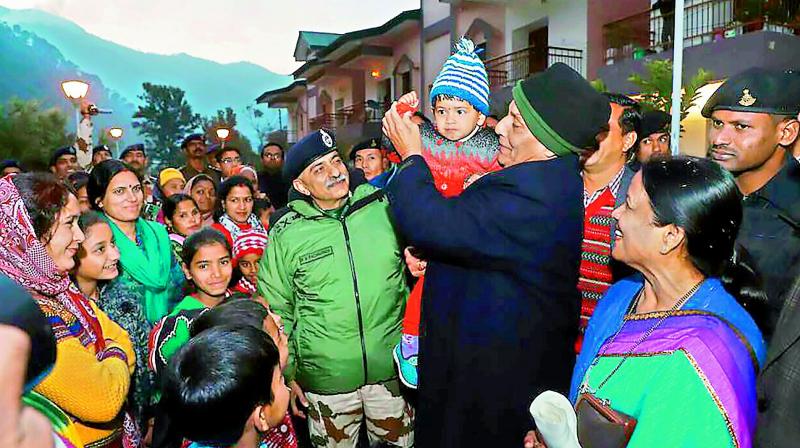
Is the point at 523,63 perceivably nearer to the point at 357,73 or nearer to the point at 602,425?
the point at 357,73

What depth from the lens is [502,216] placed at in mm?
1785

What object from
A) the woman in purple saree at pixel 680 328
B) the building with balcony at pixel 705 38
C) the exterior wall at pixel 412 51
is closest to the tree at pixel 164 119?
the exterior wall at pixel 412 51

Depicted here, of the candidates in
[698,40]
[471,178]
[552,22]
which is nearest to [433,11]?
[552,22]

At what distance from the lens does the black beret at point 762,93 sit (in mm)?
2488

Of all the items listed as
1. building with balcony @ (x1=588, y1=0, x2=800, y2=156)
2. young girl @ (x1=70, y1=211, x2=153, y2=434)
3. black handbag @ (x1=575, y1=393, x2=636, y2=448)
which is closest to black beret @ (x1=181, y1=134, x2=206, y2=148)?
young girl @ (x1=70, y1=211, x2=153, y2=434)

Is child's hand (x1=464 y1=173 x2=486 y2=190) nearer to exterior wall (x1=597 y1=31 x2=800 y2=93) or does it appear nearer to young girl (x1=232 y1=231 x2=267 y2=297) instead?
young girl (x1=232 y1=231 x2=267 y2=297)

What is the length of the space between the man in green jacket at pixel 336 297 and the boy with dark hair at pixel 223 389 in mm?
1053

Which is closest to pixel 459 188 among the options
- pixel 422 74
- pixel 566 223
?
pixel 566 223

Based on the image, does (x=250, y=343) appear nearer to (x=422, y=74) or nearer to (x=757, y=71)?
(x=757, y=71)

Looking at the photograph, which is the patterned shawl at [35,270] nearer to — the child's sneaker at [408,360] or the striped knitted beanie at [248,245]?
the child's sneaker at [408,360]

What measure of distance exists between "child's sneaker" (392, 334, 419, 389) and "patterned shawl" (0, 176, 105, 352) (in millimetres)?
1246

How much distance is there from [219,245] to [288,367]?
909 mm

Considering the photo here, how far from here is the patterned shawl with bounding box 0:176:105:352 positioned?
6.31ft

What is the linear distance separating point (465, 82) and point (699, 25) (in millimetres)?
10794
